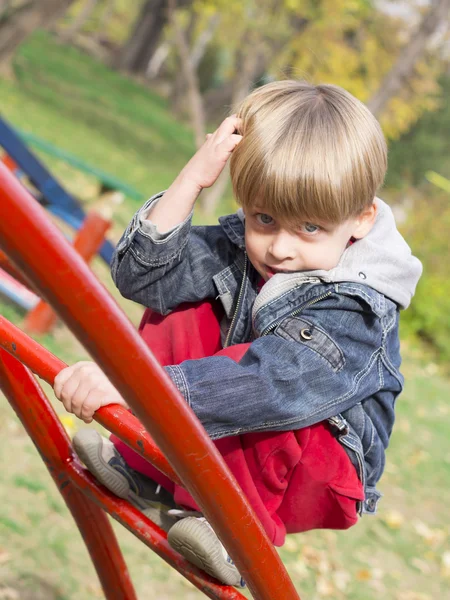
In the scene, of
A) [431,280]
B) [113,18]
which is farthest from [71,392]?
[113,18]

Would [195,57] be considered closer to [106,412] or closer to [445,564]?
[445,564]

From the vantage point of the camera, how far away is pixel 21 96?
15.5 meters

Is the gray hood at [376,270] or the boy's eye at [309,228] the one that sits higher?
the boy's eye at [309,228]

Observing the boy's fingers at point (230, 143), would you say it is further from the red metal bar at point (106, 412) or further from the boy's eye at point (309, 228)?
the red metal bar at point (106, 412)

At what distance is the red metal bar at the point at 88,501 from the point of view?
1.82 meters

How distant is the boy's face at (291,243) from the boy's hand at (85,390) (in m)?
0.51

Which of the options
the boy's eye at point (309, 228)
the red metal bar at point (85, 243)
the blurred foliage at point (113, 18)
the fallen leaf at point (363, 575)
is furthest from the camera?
the blurred foliage at point (113, 18)

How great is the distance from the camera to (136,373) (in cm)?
125

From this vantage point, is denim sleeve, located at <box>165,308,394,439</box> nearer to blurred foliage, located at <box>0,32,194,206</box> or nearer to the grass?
the grass

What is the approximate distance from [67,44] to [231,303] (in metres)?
29.3

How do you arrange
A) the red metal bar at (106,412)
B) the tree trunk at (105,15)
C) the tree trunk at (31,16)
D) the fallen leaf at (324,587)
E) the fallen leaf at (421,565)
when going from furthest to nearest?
1. the tree trunk at (105,15)
2. the tree trunk at (31,16)
3. the fallen leaf at (421,565)
4. the fallen leaf at (324,587)
5. the red metal bar at (106,412)

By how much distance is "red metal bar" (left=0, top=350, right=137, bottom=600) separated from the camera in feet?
Result: 6.17

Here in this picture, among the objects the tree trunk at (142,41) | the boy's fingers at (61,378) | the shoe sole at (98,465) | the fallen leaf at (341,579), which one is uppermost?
the boy's fingers at (61,378)

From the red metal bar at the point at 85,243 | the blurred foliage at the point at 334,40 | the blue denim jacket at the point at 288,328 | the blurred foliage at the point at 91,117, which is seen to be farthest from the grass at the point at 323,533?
A: the blurred foliage at the point at 334,40
